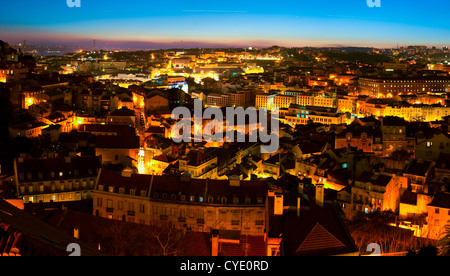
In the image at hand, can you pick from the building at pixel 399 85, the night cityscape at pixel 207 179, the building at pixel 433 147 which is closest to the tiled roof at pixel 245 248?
the night cityscape at pixel 207 179

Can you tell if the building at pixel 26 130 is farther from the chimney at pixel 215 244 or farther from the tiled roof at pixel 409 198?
the chimney at pixel 215 244

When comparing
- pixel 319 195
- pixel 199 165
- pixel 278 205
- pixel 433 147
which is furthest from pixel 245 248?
pixel 433 147

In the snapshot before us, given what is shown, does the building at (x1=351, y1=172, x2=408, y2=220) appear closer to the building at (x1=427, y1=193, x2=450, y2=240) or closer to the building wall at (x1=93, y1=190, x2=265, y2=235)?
the building at (x1=427, y1=193, x2=450, y2=240)

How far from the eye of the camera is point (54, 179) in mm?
11242

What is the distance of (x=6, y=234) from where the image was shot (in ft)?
8.25

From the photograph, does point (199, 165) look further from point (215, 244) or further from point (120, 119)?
point (120, 119)

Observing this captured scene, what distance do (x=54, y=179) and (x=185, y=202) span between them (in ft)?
12.4

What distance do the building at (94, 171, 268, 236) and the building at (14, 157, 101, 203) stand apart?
164cm

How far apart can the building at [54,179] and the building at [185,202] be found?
1.64 meters

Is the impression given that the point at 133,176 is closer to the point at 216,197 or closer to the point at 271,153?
the point at 216,197

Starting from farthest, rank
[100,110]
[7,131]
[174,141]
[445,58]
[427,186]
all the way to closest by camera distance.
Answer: [445,58]
[100,110]
[174,141]
[7,131]
[427,186]

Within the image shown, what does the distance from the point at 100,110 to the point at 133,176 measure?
546 inches

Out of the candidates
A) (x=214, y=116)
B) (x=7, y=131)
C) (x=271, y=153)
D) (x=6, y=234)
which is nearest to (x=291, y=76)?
(x=214, y=116)

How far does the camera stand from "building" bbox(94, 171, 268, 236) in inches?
364
